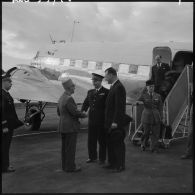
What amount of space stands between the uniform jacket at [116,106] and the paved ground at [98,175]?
1.11 metres

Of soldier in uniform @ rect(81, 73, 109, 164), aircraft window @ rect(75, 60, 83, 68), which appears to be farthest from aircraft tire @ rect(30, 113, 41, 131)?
soldier in uniform @ rect(81, 73, 109, 164)

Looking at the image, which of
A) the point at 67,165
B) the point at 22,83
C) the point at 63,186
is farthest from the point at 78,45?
the point at 63,186

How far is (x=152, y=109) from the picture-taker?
31.2 feet

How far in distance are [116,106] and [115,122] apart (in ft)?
1.14

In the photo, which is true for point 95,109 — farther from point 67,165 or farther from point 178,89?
point 178,89

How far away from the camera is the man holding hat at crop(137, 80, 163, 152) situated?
31.0 feet

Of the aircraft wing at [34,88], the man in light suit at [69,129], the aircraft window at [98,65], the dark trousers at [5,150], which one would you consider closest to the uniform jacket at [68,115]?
the man in light suit at [69,129]

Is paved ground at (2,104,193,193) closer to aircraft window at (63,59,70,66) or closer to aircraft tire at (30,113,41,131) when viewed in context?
aircraft tire at (30,113,41,131)

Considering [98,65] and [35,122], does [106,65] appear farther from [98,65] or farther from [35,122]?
[35,122]

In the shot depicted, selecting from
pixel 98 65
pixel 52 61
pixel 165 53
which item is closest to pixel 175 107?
pixel 165 53

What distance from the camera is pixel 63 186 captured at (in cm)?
640

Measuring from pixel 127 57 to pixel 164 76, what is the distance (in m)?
4.10

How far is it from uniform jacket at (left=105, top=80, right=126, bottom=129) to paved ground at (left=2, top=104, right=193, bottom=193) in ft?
3.64

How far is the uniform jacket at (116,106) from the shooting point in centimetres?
743
